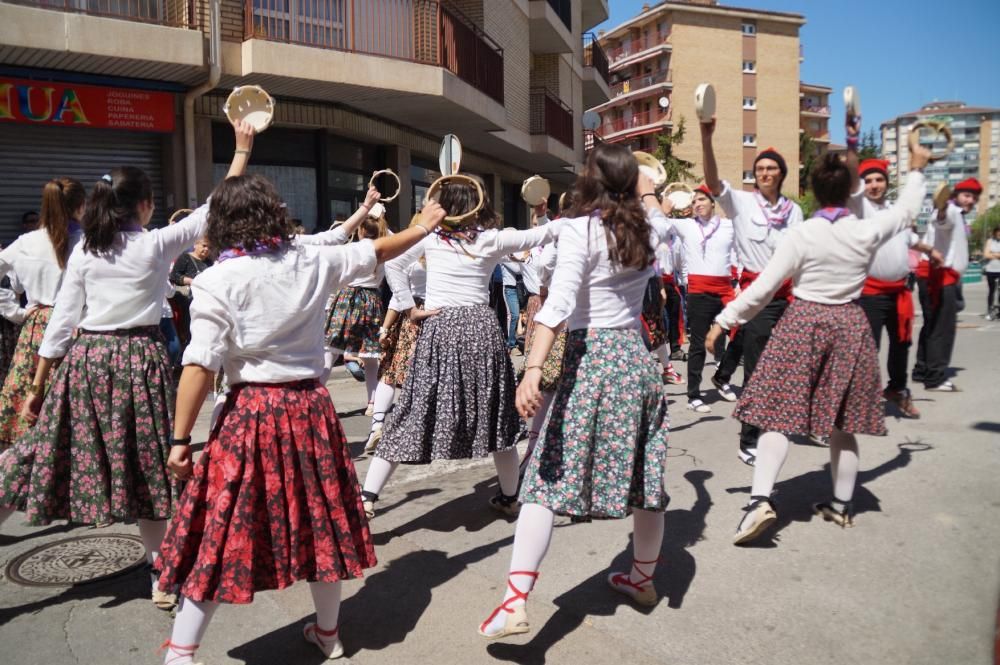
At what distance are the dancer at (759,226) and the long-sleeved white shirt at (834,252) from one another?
2.70 ft

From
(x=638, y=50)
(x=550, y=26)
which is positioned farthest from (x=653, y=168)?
(x=638, y=50)

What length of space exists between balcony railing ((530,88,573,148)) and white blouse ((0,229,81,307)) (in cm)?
1633

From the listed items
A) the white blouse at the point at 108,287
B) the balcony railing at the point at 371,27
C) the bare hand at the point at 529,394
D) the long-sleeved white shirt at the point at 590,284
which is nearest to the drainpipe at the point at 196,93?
the balcony railing at the point at 371,27

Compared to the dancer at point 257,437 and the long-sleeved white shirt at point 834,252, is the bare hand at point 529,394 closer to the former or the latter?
the dancer at point 257,437

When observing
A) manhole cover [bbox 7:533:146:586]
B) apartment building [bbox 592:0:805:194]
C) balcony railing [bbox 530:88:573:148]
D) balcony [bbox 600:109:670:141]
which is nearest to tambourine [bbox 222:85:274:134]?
manhole cover [bbox 7:533:146:586]

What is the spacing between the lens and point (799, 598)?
339 centimetres

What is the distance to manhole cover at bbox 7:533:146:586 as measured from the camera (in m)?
3.80

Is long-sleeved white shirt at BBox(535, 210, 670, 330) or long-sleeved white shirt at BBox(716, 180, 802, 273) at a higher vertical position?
long-sleeved white shirt at BBox(716, 180, 802, 273)

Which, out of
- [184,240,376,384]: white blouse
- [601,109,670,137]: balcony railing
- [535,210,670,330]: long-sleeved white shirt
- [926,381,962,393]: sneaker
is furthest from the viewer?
[601,109,670,137]: balcony railing

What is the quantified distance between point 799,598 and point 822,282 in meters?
1.64

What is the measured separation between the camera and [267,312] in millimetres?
2717

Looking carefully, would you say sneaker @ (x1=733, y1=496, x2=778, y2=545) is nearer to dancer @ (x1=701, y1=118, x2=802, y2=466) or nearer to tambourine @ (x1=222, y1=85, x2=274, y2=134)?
dancer @ (x1=701, y1=118, x2=802, y2=466)

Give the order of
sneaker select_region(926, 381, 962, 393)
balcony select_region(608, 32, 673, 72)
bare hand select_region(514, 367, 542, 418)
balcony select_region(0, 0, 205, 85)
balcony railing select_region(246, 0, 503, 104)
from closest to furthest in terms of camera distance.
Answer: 1. bare hand select_region(514, 367, 542, 418)
2. sneaker select_region(926, 381, 962, 393)
3. balcony select_region(0, 0, 205, 85)
4. balcony railing select_region(246, 0, 503, 104)
5. balcony select_region(608, 32, 673, 72)

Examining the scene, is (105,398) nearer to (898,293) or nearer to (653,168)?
(653,168)
